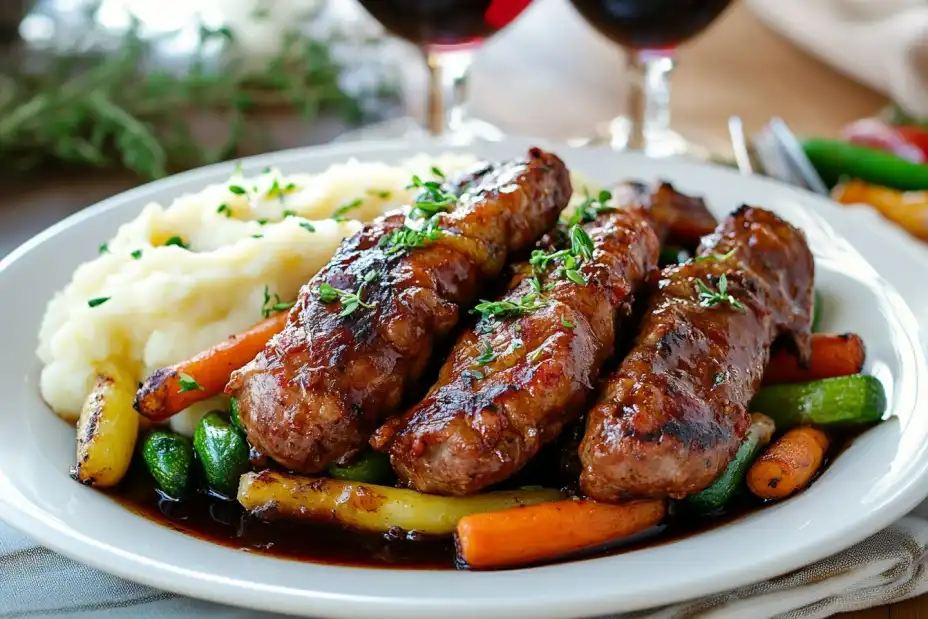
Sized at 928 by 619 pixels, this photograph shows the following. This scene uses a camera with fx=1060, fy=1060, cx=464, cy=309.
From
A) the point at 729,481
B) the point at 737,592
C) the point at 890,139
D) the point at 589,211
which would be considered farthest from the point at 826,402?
the point at 890,139

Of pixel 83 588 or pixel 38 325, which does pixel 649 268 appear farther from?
pixel 38 325

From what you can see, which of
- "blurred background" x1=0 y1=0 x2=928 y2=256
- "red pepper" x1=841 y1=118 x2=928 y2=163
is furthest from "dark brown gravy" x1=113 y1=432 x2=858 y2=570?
"red pepper" x1=841 y1=118 x2=928 y2=163

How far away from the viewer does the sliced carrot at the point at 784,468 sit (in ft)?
9.71

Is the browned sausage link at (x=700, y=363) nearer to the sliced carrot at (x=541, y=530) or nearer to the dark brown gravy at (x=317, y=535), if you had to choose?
the sliced carrot at (x=541, y=530)

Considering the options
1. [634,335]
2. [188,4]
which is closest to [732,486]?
[634,335]

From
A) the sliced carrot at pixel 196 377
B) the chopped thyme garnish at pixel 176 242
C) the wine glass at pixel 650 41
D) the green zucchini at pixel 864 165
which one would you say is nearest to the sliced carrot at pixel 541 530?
the sliced carrot at pixel 196 377

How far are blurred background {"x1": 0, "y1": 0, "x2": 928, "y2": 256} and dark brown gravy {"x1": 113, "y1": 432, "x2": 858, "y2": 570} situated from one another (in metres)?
2.74

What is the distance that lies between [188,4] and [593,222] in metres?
5.67

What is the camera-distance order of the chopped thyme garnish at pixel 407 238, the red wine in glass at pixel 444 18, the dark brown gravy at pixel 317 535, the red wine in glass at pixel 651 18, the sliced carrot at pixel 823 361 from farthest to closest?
1. the red wine in glass at pixel 651 18
2. the red wine in glass at pixel 444 18
3. the sliced carrot at pixel 823 361
4. the chopped thyme garnish at pixel 407 238
5. the dark brown gravy at pixel 317 535

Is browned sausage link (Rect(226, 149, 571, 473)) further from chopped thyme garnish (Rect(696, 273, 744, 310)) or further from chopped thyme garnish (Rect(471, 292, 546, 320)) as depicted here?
chopped thyme garnish (Rect(696, 273, 744, 310))

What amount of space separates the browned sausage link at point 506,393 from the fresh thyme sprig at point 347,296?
0.31 meters

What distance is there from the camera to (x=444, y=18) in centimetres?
531

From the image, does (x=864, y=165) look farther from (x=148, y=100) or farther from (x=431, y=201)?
(x=148, y=100)

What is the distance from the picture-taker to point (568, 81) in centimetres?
763
